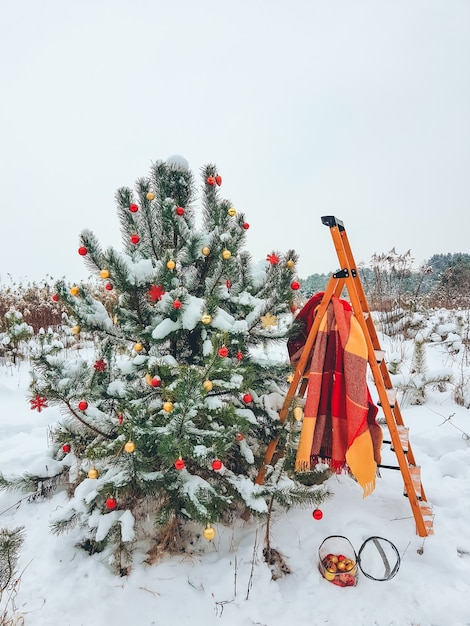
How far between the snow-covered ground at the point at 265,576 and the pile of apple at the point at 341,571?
0.03m

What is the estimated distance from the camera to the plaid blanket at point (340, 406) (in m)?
1.86

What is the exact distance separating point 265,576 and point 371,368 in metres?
1.23

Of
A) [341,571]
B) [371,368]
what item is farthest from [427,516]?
[371,368]

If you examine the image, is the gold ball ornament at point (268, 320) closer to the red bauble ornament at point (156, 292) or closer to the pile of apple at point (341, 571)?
the red bauble ornament at point (156, 292)

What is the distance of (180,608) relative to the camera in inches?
64.3

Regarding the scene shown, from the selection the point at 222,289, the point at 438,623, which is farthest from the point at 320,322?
the point at 438,623

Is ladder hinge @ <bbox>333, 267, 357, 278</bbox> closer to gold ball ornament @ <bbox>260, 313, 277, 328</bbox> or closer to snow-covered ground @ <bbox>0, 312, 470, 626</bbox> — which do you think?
gold ball ornament @ <bbox>260, 313, 277, 328</bbox>

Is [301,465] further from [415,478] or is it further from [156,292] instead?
[156,292]

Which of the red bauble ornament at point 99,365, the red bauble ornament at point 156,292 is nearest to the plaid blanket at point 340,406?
the red bauble ornament at point 156,292

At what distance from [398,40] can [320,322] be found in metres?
3.81

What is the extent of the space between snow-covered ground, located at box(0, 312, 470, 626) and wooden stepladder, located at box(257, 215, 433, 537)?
194 mm

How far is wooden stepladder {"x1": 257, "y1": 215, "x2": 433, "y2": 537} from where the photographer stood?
6.37 feet

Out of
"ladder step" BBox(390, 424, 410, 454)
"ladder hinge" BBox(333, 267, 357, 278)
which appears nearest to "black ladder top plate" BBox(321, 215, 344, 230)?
"ladder hinge" BBox(333, 267, 357, 278)

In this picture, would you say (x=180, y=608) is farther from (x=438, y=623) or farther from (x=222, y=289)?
(x=222, y=289)
